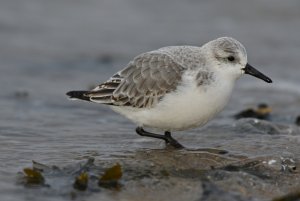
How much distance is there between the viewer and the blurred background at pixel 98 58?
669cm

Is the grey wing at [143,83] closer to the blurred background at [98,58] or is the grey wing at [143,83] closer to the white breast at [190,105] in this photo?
the white breast at [190,105]

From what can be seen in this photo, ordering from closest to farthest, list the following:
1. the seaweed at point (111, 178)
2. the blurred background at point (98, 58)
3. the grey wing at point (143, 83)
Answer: the seaweed at point (111, 178), the grey wing at point (143, 83), the blurred background at point (98, 58)

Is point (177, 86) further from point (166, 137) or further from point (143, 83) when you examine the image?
point (166, 137)

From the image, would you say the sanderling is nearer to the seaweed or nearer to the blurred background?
the blurred background

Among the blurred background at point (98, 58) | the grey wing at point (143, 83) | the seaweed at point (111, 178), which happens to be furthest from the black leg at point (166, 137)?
the seaweed at point (111, 178)

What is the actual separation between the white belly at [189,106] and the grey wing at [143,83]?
9cm

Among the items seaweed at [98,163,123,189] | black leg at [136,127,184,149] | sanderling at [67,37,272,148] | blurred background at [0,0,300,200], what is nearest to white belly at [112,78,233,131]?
sanderling at [67,37,272,148]

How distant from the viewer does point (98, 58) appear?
1125cm

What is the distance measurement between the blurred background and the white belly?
1.40 ft

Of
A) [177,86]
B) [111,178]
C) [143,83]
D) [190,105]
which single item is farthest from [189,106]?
[111,178]

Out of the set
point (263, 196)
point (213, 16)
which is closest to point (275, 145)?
point (263, 196)

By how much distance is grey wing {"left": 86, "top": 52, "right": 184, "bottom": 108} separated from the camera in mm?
6219

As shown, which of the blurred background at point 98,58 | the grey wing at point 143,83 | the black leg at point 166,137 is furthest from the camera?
the blurred background at point 98,58

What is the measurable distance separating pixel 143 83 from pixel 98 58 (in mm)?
4932
